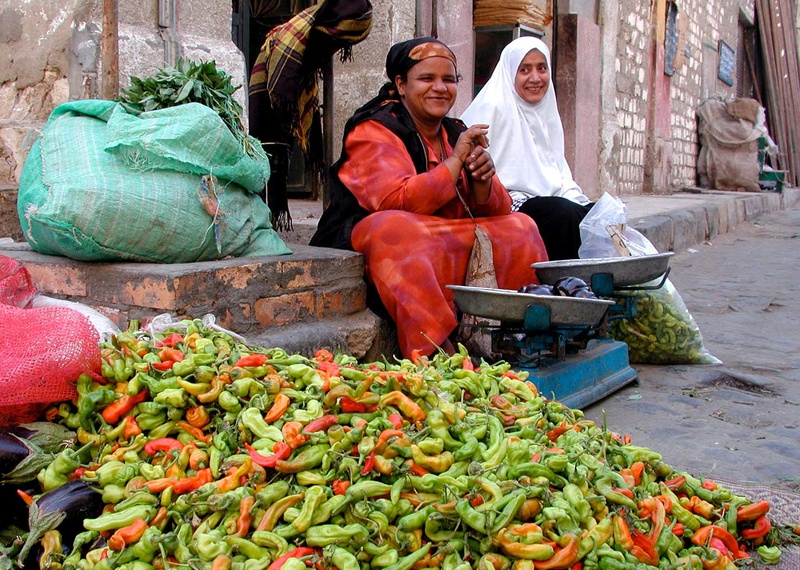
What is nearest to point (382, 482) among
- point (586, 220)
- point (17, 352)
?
point (17, 352)

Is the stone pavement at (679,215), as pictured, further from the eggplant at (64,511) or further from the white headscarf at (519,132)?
the eggplant at (64,511)

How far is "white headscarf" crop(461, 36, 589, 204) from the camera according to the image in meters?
4.34

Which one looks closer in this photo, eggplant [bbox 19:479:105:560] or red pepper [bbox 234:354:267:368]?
eggplant [bbox 19:479:105:560]

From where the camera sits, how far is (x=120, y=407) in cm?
187

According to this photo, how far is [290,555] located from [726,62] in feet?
57.3

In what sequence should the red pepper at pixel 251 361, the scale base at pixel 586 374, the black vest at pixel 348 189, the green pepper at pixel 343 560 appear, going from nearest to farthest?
the green pepper at pixel 343 560
the red pepper at pixel 251 361
the scale base at pixel 586 374
the black vest at pixel 348 189

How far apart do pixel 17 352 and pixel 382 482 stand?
93cm

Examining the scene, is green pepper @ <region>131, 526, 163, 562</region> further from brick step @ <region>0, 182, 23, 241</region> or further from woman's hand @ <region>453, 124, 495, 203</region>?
brick step @ <region>0, 182, 23, 241</region>

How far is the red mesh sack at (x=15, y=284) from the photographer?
2350 millimetres

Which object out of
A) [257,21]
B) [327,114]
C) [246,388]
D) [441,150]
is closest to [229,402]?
[246,388]

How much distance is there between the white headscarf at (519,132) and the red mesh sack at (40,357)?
275 centimetres

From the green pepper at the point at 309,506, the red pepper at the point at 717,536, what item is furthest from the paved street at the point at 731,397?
the green pepper at the point at 309,506

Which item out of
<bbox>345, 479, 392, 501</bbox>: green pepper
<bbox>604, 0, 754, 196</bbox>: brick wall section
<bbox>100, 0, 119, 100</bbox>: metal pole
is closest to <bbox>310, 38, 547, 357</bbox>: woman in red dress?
<bbox>100, 0, 119, 100</bbox>: metal pole

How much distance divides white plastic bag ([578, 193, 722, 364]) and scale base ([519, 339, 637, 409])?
1.10 ft
